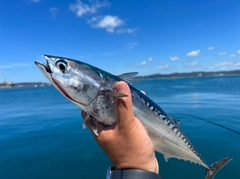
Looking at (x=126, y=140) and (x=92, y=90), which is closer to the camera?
(x=126, y=140)

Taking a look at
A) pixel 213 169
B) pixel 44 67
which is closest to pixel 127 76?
pixel 44 67

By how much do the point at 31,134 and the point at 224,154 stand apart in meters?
12.7

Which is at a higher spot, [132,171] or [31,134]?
[132,171]

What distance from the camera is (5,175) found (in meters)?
8.18

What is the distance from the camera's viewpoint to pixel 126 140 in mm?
2746

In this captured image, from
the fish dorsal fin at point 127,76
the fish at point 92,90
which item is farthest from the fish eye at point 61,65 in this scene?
the fish dorsal fin at point 127,76

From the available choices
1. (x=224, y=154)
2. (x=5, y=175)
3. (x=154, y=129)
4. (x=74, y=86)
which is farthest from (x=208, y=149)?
(x=5, y=175)

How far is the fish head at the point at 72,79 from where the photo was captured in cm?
279

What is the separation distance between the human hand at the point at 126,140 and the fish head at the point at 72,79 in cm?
49

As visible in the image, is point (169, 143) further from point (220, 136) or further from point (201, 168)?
point (220, 136)

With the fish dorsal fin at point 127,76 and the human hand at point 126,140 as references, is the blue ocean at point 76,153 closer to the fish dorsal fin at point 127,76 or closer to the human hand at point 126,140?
the human hand at point 126,140

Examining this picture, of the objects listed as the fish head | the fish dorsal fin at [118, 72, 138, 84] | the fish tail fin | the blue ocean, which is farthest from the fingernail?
the blue ocean

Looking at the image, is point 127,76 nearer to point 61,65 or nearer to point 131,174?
point 61,65

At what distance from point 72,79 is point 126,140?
4.14ft
